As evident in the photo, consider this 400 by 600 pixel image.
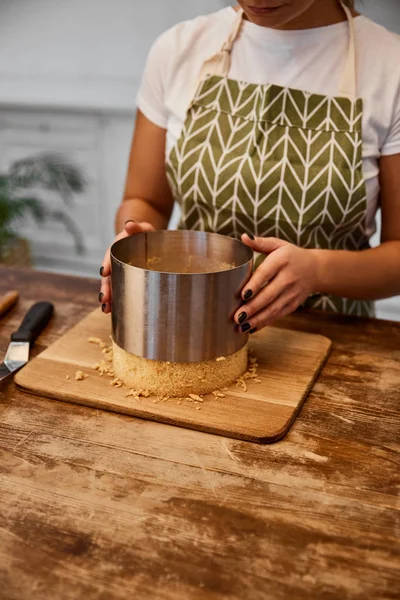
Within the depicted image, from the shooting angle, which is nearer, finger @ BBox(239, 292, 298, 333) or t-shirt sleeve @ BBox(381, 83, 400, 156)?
finger @ BBox(239, 292, 298, 333)

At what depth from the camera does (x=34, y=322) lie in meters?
1.25

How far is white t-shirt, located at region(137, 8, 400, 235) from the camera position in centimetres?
132

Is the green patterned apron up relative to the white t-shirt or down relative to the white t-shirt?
down

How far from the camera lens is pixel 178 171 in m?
1.42

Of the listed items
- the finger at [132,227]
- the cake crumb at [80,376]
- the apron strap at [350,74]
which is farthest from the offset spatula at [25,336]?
the apron strap at [350,74]

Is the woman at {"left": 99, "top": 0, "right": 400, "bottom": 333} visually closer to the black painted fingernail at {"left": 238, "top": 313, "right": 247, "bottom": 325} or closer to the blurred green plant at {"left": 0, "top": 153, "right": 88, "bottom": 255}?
the black painted fingernail at {"left": 238, "top": 313, "right": 247, "bottom": 325}

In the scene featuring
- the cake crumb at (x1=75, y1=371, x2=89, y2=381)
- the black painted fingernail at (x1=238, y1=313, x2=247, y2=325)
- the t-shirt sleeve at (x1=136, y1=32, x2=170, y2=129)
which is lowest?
the cake crumb at (x1=75, y1=371, x2=89, y2=381)

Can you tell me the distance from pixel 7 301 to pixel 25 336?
172 mm

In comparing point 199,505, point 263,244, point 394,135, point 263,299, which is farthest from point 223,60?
point 199,505

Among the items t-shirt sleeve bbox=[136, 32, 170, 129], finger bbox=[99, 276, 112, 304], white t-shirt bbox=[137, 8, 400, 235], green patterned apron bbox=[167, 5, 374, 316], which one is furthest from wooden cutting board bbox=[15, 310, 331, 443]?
t-shirt sleeve bbox=[136, 32, 170, 129]

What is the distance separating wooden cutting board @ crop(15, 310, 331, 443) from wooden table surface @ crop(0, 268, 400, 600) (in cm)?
2

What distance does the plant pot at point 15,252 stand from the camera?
9.83 feet

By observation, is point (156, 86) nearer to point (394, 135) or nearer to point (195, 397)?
point (394, 135)

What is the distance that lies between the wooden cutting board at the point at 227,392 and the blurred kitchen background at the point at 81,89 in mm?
1816
